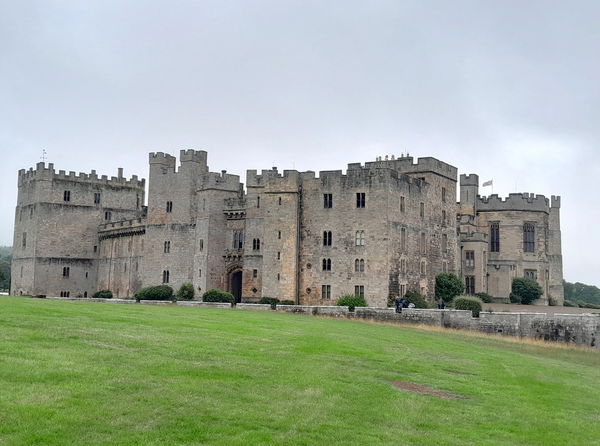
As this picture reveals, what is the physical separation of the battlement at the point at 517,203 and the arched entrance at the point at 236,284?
25886 mm

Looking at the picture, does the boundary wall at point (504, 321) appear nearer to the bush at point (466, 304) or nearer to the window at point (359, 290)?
the bush at point (466, 304)

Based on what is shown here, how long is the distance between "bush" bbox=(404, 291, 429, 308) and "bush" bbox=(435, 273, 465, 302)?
15.7 ft

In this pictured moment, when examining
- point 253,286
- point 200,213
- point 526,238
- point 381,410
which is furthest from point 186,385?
point 526,238

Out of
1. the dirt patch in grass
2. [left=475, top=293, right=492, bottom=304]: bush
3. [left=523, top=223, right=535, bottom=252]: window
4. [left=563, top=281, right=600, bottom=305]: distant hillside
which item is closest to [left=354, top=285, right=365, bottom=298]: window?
[left=475, top=293, right=492, bottom=304]: bush

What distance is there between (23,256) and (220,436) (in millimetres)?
76763

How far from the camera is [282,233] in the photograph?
Answer: 58000mm

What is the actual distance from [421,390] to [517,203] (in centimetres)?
5708

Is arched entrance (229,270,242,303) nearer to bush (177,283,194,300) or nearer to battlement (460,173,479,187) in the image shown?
bush (177,283,194,300)

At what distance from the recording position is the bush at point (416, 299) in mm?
55406

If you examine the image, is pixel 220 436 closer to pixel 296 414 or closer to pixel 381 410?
pixel 296 414

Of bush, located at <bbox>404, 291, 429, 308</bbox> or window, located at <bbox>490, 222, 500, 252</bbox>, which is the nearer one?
bush, located at <bbox>404, 291, 429, 308</bbox>

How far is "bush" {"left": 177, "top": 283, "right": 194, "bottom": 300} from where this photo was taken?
6352 centimetres

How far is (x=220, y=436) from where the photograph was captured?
12.4 meters

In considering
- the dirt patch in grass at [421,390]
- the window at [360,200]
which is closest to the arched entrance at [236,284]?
the window at [360,200]
